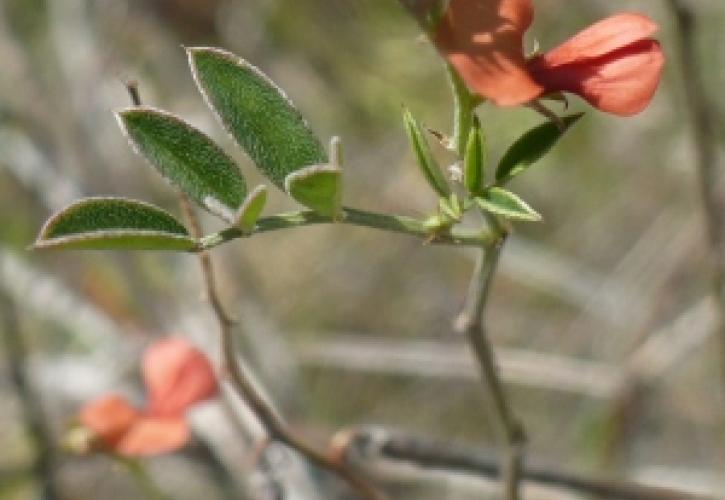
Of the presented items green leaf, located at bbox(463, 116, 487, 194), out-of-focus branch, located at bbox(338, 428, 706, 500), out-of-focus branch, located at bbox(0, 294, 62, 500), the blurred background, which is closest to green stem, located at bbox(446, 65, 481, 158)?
green leaf, located at bbox(463, 116, 487, 194)

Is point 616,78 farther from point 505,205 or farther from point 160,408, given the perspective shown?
point 160,408

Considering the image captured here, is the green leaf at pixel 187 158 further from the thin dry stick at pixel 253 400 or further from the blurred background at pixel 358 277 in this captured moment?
the blurred background at pixel 358 277

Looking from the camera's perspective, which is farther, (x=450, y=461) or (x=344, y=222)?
(x=450, y=461)

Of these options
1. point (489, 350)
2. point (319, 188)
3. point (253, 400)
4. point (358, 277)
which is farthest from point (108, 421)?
point (358, 277)

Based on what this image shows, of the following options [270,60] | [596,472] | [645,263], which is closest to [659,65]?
[596,472]

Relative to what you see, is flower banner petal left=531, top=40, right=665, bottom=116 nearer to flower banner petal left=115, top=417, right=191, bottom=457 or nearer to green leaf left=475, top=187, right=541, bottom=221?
green leaf left=475, top=187, right=541, bottom=221

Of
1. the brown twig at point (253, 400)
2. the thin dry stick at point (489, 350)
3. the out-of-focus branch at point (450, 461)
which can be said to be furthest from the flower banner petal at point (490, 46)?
the out-of-focus branch at point (450, 461)
